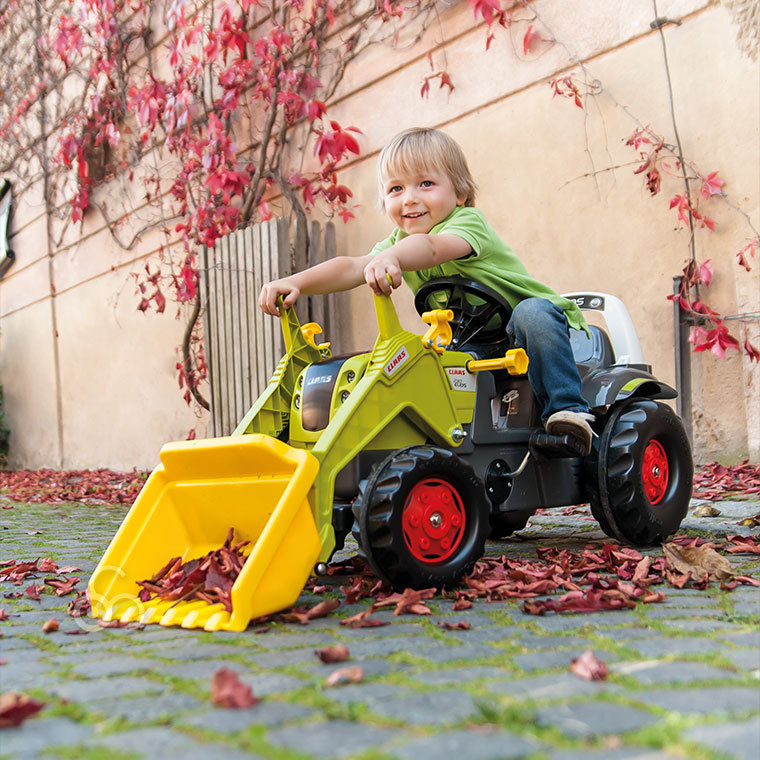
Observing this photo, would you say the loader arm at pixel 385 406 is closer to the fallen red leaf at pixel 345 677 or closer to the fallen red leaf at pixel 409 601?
the fallen red leaf at pixel 409 601

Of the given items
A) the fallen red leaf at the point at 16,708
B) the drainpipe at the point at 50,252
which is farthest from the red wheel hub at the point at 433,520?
the drainpipe at the point at 50,252

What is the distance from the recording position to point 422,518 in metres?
2.50

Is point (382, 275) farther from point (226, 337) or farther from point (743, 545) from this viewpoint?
point (226, 337)

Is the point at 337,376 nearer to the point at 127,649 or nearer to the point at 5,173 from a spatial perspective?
the point at 127,649

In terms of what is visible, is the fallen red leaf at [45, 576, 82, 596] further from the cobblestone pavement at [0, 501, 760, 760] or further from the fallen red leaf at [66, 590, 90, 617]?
the cobblestone pavement at [0, 501, 760, 760]

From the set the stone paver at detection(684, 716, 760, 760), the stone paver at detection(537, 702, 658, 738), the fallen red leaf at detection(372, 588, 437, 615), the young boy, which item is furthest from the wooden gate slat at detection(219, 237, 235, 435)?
the stone paver at detection(684, 716, 760, 760)

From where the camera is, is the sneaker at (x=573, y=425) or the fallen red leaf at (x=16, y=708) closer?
the fallen red leaf at (x=16, y=708)

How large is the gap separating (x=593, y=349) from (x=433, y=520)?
1.33 m

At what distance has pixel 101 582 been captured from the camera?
97.3 inches

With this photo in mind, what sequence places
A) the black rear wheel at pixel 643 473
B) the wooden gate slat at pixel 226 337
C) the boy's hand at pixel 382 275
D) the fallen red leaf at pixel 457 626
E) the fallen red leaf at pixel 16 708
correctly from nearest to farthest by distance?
the fallen red leaf at pixel 16 708 < the fallen red leaf at pixel 457 626 < the boy's hand at pixel 382 275 < the black rear wheel at pixel 643 473 < the wooden gate slat at pixel 226 337

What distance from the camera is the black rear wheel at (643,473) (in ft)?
10.2

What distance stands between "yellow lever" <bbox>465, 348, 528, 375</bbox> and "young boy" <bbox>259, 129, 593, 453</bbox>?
38 mm

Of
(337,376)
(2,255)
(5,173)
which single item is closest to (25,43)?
(5,173)

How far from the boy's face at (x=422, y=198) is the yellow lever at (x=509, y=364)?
575 millimetres
